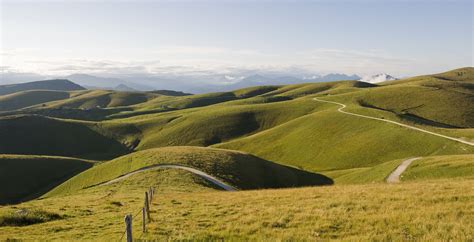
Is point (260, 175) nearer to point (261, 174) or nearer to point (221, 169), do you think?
point (261, 174)

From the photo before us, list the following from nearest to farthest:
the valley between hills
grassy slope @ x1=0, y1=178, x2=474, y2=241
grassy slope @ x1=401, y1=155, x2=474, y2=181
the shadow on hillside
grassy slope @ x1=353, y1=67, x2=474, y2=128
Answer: grassy slope @ x1=0, y1=178, x2=474, y2=241, the valley between hills, grassy slope @ x1=401, y1=155, x2=474, y2=181, the shadow on hillside, grassy slope @ x1=353, y1=67, x2=474, y2=128

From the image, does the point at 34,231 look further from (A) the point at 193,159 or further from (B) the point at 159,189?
(A) the point at 193,159

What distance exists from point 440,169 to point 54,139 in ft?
584

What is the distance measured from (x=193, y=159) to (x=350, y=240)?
5921cm

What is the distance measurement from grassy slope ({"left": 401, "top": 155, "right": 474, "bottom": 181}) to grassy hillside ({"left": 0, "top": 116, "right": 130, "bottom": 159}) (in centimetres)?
13742

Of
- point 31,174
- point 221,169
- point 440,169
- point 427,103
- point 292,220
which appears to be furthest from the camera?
point 427,103

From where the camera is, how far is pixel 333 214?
20.8 m

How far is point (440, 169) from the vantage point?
51.6m

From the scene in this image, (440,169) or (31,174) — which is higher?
(440,169)

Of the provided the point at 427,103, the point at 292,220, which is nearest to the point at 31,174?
the point at 292,220

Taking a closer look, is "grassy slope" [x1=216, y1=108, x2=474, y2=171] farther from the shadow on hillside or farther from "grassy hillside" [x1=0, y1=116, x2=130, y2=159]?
"grassy hillside" [x1=0, y1=116, x2=130, y2=159]

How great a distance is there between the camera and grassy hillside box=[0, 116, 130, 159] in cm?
16988

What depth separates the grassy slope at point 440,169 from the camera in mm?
48231

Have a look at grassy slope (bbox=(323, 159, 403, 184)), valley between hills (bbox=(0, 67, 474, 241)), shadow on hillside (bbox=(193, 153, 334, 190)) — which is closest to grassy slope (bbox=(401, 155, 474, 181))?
valley between hills (bbox=(0, 67, 474, 241))
